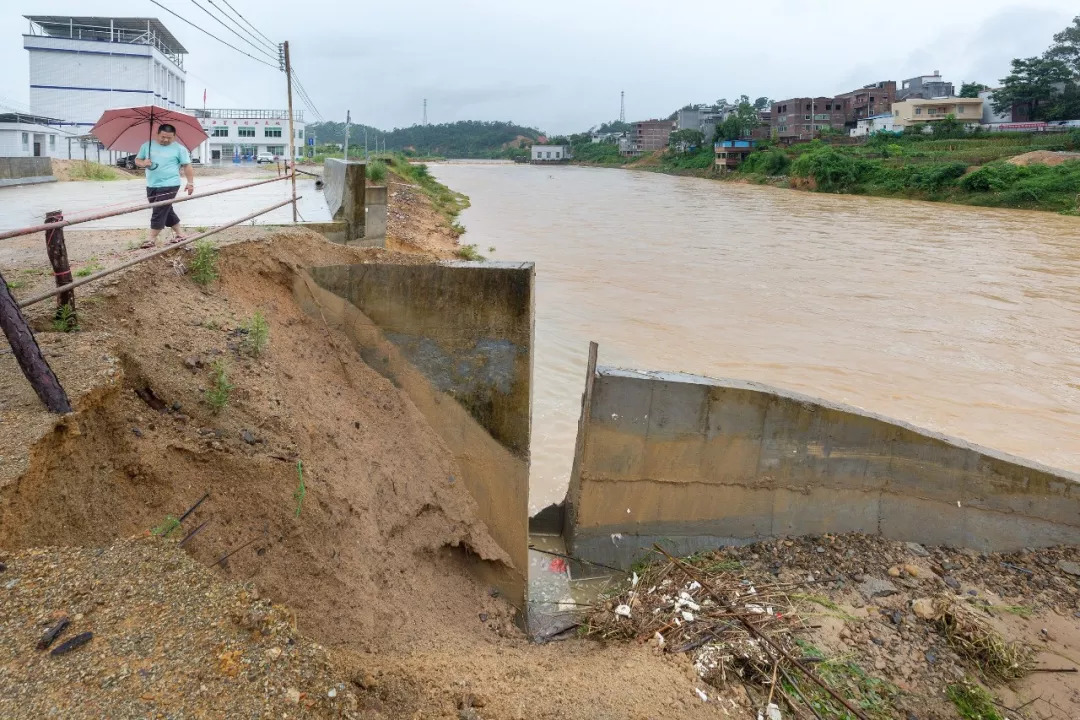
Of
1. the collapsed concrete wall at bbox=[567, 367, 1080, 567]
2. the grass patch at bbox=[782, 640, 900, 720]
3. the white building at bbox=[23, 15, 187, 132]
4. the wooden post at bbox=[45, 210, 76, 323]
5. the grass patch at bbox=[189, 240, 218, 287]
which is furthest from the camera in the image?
the white building at bbox=[23, 15, 187, 132]

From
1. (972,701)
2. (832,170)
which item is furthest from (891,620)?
(832,170)

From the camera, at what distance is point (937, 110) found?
7031cm

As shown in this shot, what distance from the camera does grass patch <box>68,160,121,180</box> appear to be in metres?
24.9

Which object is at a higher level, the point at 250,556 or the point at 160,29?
the point at 160,29

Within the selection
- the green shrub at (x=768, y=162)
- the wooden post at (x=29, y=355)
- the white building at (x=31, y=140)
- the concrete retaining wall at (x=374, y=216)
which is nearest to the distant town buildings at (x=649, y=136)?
the green shrub at (x=768, y=162)

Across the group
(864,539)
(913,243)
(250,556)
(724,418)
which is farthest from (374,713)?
(913,243)

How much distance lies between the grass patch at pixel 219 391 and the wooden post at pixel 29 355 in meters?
1.06

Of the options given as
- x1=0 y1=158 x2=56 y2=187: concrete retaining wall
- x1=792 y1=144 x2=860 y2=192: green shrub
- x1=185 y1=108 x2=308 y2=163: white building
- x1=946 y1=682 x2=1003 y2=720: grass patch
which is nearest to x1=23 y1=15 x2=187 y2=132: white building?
x1=185 y1=108 x2=308 y2=163: white building

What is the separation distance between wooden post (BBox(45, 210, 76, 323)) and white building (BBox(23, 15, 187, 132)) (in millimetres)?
50569

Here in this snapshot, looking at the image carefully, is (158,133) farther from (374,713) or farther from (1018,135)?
(1018,135)

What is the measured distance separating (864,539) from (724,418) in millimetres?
1717

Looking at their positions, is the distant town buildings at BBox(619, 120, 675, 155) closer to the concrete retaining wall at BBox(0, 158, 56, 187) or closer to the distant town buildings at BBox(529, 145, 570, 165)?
the distant town buildings at BBox(529, 145, 570, 165)

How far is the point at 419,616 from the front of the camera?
545 cm

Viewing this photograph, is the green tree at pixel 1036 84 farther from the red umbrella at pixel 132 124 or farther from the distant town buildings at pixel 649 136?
the red umbrella at pixel 132 124
